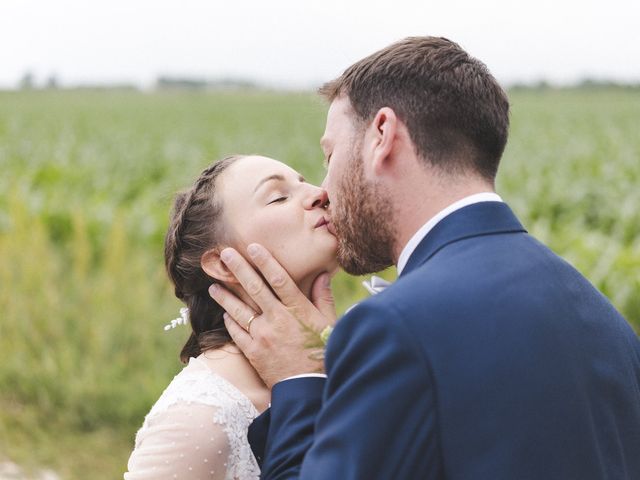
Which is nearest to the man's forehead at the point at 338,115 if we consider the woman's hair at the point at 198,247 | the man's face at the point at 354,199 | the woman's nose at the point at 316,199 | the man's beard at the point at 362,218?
the man's face at the point at 354,199

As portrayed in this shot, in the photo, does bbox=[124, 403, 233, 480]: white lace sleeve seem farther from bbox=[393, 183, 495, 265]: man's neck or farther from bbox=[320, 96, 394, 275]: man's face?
bbox=[393, 183, 495, 265]: man's neck

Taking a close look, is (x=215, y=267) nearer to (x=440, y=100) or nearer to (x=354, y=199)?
(x=354, y=199)

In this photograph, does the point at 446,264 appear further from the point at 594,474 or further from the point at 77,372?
the point at 77,372

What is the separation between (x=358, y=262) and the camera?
240 cm

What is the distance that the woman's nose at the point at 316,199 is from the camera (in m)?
2.87

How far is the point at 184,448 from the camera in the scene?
2645mm

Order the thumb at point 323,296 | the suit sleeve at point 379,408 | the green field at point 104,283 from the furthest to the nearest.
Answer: the green field at point 104,283 → the thumb at point 323,296 → the suit sleeve at point 379,408

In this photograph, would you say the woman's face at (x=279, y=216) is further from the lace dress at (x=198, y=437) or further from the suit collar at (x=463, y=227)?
the suit collar at (x=463, y=227)

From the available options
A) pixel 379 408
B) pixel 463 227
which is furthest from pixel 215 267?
pixel 379 408

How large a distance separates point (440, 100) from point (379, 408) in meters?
0.76

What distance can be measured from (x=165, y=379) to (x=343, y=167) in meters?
4.77

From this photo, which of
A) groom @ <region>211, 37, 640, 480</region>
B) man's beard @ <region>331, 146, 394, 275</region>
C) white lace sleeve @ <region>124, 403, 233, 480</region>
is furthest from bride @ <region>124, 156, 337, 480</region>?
man's beard @ <region>331, 146, 394, 275</region>

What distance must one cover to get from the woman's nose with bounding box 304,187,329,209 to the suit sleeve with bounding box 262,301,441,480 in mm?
991

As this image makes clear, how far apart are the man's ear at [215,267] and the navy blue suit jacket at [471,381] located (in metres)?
0.97
